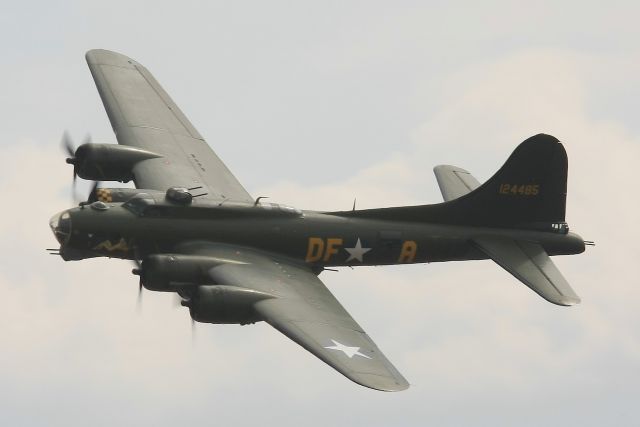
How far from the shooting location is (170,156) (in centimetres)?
5931

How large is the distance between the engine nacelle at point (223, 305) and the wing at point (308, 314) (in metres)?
0.34

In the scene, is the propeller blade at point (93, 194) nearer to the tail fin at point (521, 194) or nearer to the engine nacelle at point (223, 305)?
the engine nacelle at point (223, 305)

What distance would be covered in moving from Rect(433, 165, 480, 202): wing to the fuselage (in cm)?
240

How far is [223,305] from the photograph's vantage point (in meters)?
49.6

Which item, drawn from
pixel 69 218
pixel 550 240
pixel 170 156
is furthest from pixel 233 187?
pixel 550 240

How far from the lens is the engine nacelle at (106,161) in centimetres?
5800

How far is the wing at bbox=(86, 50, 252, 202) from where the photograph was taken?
2274 inches

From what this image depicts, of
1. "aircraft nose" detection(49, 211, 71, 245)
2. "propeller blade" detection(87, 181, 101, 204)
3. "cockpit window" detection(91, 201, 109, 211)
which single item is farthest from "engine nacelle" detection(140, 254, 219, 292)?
"propeller blade" detection(87, 181, 101, 204)

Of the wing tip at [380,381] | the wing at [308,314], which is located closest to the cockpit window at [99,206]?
the wing at [308,314]

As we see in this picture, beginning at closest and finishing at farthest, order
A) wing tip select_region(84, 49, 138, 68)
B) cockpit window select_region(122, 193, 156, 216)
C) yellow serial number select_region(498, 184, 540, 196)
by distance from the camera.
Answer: cockpit window select_region(122, 193, 156, 216)
yellow serial number select_region(498, 184, 540, 196)
wing tip select_region(84, 49, 138, 68)

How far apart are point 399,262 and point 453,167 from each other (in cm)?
554

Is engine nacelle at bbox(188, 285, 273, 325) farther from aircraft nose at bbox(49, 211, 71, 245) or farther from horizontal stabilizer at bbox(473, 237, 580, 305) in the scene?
horizontal stabilizer at bbox(473, 237, 580, 305)

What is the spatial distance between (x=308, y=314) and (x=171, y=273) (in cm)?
434

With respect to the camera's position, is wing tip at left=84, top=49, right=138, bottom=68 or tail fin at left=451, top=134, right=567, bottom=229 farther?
wing tip at left=84, top=49, right=138, bottom=68
